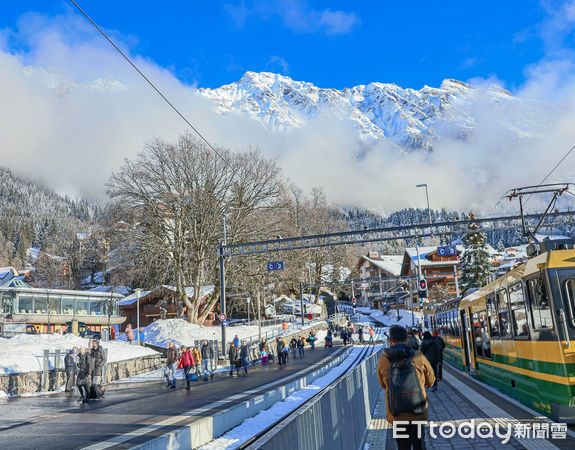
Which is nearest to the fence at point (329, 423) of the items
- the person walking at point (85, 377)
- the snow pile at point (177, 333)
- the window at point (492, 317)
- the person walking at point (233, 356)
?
the window at point (492, 317)

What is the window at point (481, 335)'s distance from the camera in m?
13.8

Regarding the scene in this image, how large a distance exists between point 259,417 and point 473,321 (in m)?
8.76

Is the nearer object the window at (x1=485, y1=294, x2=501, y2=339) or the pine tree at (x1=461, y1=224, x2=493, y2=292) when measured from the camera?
the window at (x1=485, y1=294, x2=501, y2=339)

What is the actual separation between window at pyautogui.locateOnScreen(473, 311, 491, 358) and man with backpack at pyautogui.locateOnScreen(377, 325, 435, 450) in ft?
31.1

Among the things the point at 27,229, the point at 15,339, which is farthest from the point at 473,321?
the point at 27,229

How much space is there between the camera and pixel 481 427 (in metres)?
8.12

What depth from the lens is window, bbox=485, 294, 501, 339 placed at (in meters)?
12.3

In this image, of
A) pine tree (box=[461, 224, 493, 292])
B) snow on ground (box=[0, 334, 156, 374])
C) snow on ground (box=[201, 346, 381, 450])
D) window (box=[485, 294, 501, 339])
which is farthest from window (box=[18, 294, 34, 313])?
pine tree (box=[461, 224, 493, 292])

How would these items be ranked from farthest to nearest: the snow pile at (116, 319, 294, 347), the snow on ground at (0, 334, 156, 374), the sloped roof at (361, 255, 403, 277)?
the sloped roof at (361, 255, 403, 277), the snow pile at (116, 319, 294, 347), the snow on ground at (0, 334, 156, 374)

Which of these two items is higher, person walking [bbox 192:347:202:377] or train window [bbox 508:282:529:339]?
train window [bbox 508:282:529:339]

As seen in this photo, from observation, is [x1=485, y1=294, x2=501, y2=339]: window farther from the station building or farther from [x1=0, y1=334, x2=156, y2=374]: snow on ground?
the station building

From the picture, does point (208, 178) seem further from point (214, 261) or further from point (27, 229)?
point (27, 229)

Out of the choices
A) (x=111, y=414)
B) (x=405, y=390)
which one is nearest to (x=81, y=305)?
(x=111, y=414)

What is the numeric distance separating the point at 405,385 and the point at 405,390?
0.05 m
